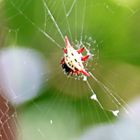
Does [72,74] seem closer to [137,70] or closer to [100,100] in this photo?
[100,100]

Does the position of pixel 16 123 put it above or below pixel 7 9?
below

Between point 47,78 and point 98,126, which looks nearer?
point 98,126

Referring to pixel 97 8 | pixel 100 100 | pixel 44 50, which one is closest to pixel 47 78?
pixel 44 50

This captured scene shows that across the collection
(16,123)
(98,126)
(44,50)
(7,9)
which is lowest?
(98,126)
